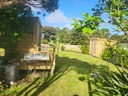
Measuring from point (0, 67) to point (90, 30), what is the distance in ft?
27.7

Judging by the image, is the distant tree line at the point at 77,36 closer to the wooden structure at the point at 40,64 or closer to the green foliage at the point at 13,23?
the wooden structure at the point at 40,64

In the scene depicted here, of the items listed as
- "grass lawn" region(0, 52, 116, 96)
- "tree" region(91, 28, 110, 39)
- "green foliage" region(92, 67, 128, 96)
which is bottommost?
"grass lawn" region(0, 52, 116, 96)

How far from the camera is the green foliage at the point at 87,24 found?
3.96m

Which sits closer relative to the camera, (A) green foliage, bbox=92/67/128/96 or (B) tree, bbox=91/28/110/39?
(B) tree, bbox=91/28/110/39

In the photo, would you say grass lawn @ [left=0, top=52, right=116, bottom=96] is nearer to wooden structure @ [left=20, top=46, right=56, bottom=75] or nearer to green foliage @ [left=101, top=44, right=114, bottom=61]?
wooden structure @ [left=20, top=46, right=56, bottom=75]

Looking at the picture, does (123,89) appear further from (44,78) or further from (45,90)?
(44,78)

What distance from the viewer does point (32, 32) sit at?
14445 mm

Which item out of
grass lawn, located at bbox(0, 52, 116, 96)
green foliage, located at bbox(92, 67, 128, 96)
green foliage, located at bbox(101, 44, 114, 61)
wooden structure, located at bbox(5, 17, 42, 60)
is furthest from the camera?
wooden structure, located at bbox(5, 17, 42, 60)

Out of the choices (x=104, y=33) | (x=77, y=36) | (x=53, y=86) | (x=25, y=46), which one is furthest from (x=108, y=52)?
(x=77, y=36)

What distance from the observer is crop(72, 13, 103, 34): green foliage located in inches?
156

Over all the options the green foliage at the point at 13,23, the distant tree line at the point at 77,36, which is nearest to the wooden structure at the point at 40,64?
the green foliage at the point at 13,23

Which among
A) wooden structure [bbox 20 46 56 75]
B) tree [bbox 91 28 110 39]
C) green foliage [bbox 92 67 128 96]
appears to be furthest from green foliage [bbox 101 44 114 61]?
wooden structure [bbox 20 46 56 75]

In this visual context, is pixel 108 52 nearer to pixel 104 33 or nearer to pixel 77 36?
pixel 104 33

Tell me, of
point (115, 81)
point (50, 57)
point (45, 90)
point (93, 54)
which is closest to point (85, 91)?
point (45, 90)
